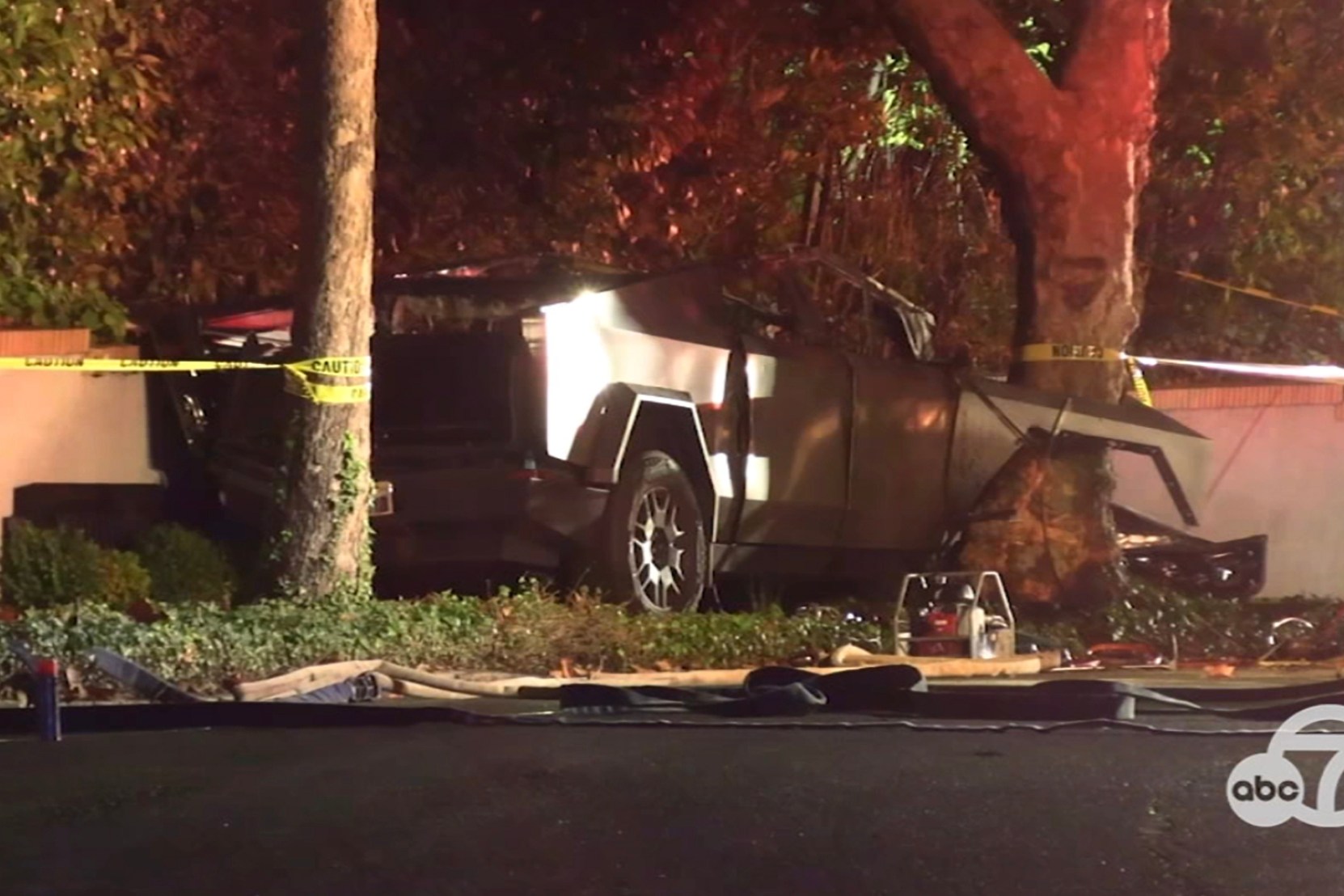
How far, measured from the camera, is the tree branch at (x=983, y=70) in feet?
34.4

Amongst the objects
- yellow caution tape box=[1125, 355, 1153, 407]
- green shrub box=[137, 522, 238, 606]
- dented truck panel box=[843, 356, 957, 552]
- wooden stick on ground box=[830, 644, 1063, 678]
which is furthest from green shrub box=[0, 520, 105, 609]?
yellow caution tape box=[1125, 355, 1153, 407]

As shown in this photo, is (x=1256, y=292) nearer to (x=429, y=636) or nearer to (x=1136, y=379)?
(x=1136, y=379)

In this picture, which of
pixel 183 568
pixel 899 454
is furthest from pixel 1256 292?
pixel 183 568

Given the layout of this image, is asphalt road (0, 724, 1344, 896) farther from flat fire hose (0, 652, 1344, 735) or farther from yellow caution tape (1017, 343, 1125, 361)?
yellow caution tape (1017, 343, 1125, 361)

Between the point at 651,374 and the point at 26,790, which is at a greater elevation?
the point at 651,374

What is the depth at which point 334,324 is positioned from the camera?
27.1 ft

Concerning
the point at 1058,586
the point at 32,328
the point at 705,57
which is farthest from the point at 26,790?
the point at 705,57

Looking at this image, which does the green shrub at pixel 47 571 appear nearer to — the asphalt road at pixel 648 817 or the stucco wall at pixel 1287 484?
the asphalt road at pixel 648 817

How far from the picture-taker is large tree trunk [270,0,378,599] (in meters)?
8.19

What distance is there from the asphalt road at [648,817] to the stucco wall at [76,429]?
4586mm

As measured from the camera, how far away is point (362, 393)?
27.1 ft

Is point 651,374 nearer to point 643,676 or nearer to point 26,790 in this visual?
point 643,676

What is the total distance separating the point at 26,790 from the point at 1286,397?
11481 mm

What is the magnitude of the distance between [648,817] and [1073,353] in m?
6.98
